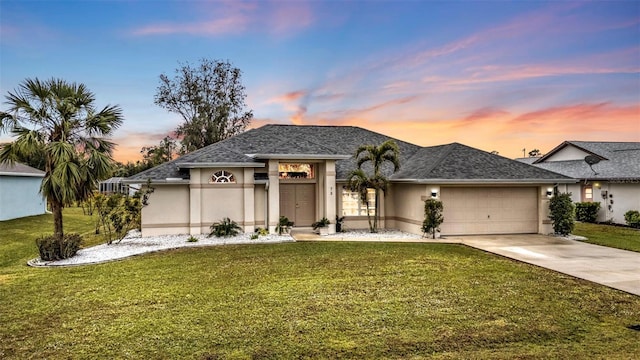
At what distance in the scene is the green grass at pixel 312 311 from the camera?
5.09 meters

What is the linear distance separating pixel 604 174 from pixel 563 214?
340 inches

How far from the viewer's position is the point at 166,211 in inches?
603

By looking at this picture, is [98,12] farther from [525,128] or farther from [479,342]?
[525,128]

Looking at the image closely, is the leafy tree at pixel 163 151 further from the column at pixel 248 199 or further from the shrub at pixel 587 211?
the shrub at pixel 587 211

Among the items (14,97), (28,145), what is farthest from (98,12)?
(28,145)

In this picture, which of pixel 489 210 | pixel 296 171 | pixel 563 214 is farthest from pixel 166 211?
pixel 563 214

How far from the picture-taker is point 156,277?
9.05 m

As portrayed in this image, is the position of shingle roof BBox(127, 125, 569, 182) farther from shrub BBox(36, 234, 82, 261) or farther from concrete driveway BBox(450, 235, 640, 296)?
shrub BBox(36, 234, 82, 261)

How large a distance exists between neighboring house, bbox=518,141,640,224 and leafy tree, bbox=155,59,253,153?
27520mm

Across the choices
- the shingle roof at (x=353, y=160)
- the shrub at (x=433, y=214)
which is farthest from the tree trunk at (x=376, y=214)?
the shrub at (x=433, y=214)

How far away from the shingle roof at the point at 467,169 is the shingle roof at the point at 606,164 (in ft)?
23.7

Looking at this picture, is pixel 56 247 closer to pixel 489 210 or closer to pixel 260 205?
pixel 260 205

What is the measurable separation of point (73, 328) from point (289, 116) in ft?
74.1

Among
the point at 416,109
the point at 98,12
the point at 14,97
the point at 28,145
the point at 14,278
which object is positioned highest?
the point at 98,12
